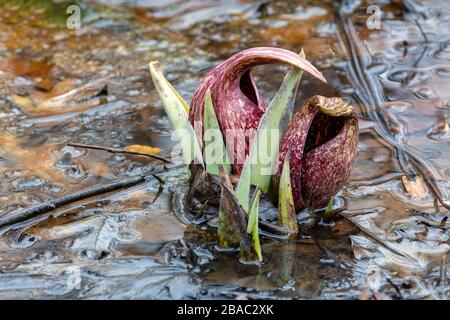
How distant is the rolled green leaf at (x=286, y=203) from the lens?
247 centimetres

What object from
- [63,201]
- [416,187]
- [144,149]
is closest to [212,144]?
[63,201]

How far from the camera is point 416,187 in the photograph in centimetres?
302

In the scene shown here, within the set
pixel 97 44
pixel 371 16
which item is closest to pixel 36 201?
pixel 97 44

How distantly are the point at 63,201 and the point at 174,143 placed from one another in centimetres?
81

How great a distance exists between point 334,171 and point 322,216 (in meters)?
0.26

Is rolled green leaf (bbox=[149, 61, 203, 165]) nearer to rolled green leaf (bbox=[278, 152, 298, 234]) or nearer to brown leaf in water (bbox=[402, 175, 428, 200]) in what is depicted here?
rolled green leaf (bbox=[278, 152, 298, 234])

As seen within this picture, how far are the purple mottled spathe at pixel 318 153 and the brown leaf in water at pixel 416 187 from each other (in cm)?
48

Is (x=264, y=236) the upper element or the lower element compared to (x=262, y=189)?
lower

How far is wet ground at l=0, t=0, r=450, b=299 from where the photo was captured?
2.45 metres

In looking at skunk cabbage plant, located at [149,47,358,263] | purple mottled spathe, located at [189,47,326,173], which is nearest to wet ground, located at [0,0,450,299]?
skunk cabbage plant, located at [149,47,358,263]
